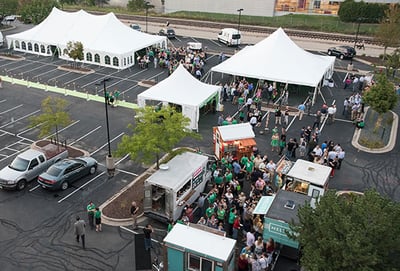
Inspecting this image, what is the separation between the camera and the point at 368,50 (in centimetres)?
4781

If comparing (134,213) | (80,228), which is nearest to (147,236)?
(134,213)

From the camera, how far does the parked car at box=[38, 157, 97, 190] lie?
17844 millimetres

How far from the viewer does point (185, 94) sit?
2583 cm

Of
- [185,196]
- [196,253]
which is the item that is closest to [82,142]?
[185,196]

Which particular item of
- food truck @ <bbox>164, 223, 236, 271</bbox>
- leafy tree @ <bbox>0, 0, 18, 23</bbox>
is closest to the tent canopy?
food truck @ <bbox>164, 223, 236, 271</bbox>

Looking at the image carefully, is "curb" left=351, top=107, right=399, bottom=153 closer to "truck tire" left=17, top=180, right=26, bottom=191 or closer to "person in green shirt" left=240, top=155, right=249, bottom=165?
"person in green shirt" left=240, top=155, right=249, bottom=165

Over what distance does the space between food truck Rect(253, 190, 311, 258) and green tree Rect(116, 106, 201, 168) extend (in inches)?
203

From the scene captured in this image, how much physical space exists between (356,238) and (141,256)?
7.95 metres

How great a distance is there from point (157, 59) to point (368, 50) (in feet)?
85.8

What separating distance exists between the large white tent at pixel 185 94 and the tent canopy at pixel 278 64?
496cm

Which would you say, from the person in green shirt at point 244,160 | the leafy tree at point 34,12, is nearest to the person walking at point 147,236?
the person in green shirt at point 244,160

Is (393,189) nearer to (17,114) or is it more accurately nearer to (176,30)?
(17,114)

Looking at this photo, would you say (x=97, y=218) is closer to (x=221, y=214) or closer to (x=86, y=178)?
(x=86, y=178)

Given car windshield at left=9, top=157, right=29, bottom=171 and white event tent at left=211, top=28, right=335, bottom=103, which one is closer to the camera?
car windshield at left=9, top=157, right=29, bottom=171
